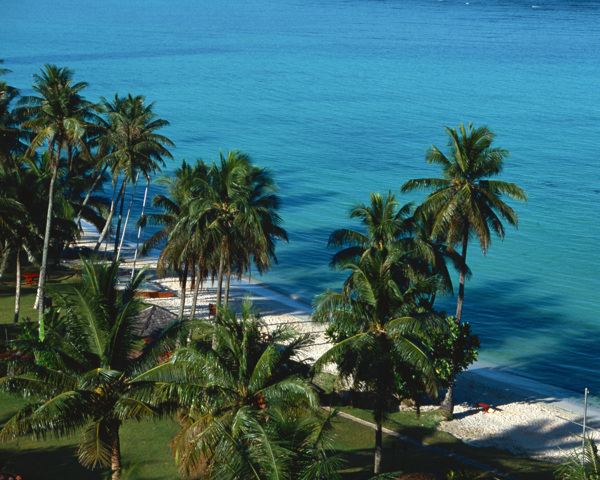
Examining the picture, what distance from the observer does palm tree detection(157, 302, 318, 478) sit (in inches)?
675

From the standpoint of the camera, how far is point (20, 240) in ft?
115

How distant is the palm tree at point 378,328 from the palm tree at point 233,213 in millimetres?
7466

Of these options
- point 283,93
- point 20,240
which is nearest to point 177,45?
point 283,93

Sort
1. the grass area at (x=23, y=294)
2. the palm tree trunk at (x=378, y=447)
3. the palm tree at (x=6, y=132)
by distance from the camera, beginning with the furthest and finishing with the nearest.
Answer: the palm tree at (x=6, y=132)
the grass area at (x=23, y=294)
the palm tree trunk at (x=378, y=447)

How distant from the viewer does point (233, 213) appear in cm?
2981

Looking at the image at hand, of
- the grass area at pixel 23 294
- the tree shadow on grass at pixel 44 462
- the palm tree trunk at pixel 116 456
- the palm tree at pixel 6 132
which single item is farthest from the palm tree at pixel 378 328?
the palm tree at pixel 6 132

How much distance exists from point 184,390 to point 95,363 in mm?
2667

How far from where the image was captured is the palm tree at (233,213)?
95.5ft

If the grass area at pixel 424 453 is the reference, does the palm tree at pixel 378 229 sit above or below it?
above

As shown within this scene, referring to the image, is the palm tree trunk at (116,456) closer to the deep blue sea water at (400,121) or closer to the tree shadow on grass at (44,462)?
the tree shadow on grass at (44,462)

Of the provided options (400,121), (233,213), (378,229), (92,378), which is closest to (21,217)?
(233,213)

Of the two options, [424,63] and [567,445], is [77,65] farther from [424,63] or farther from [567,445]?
[567,445]

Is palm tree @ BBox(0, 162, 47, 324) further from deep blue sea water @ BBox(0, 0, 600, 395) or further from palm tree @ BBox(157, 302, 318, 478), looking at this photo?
deep blue sea water @ BBox(0, 0, 600, 395)

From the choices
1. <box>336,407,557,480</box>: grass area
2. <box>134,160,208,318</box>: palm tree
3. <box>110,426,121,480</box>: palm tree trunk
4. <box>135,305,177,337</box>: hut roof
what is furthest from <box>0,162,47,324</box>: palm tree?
<box>336,407,557,480</box>: grass area
